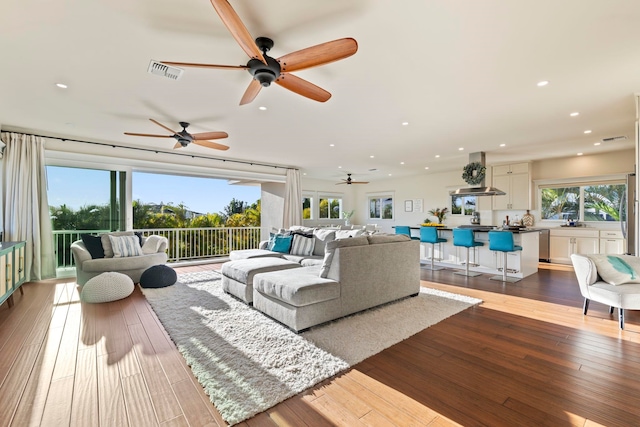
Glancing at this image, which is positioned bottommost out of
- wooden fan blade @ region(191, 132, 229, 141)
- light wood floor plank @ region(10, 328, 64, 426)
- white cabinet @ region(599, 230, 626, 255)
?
light wood floor plank @ region(10, 328, 64, 426)

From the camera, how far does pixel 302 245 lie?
5.06m

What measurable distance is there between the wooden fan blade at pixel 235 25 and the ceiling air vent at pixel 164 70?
1128 mm

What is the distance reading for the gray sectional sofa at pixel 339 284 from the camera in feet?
9.39

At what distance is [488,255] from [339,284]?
4.11 m

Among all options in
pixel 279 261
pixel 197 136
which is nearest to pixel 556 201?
pixel 279 261

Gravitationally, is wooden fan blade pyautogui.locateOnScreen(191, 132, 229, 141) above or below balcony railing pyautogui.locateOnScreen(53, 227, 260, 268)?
above

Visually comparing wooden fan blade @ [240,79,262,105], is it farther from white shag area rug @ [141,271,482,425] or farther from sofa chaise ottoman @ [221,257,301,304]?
white shag area rug @ [141,271,482,425]

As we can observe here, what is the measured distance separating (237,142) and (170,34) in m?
3.43

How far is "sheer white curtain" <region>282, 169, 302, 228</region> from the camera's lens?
816 centimetres

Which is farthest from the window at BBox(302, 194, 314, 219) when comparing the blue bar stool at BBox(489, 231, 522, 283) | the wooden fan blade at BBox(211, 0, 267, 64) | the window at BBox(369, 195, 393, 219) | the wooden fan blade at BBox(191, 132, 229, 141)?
the wooden fan blade at BBox(211, 0, 267, 64)

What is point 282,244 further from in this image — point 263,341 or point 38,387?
point 38,387

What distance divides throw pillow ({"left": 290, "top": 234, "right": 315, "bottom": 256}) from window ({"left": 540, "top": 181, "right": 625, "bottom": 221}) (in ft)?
21.1

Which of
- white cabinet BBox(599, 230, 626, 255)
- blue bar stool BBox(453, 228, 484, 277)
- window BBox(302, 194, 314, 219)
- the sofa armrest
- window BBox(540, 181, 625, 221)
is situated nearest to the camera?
the sofa armrest

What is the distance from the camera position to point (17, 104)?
12.0 ft
